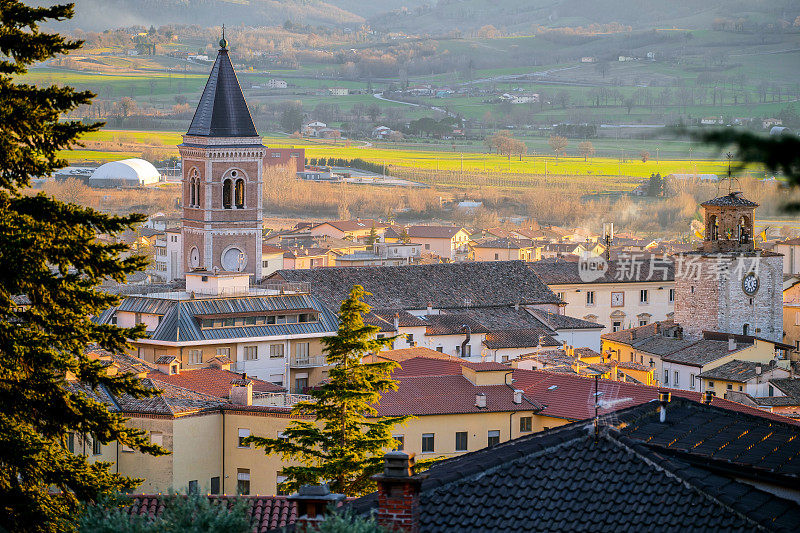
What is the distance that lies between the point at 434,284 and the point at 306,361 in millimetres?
15303

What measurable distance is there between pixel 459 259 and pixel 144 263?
265ft

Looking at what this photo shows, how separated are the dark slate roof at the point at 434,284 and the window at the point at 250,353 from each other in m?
9.27

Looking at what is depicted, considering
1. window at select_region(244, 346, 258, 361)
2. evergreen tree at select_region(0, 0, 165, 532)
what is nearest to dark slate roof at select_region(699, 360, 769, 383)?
window at select_region(244, 346, 258, 361)

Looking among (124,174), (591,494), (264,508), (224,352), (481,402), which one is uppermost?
(591,494)

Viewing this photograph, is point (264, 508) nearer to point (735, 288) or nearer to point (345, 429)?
point (345, 429)

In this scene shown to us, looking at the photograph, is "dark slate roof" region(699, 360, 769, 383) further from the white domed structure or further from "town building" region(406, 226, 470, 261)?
the white domed structure

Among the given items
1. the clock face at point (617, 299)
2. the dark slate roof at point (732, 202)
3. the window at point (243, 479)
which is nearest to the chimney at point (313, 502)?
the window at point (243, 479)

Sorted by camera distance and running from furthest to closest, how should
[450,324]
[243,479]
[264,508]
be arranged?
1. [450,324]
2. [243,479]
3. [264,508]

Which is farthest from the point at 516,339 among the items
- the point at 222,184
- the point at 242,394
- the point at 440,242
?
the point at 440,242

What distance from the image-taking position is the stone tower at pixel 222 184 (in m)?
65.7

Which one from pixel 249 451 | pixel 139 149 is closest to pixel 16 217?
pixel 249 451

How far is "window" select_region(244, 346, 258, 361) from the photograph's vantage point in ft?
150

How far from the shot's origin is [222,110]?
66750 mm

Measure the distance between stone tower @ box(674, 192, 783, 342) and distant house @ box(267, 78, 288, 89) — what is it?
12293 cm
